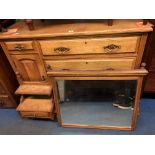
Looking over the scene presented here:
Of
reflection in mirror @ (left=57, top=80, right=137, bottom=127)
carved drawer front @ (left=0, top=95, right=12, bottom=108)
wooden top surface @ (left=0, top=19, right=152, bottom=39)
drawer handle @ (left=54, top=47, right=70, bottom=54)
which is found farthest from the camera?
carved drawer front @ (left=0, top=95, right=12, bottom=108)

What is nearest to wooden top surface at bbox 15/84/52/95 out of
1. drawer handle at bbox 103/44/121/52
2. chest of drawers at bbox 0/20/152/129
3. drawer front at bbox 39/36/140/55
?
chest of drawers at bbox 0/20/152/129

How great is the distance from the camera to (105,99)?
4.52ft

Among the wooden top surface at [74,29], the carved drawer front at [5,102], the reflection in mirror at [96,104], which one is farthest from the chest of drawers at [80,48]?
the carved drawer front at [5,102]

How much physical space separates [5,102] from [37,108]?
1.46 ft

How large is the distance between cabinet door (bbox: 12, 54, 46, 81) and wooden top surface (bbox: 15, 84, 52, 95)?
0.22 ft

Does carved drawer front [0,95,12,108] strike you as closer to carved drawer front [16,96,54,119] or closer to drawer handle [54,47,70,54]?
carved drawer front [16,96,54,119]

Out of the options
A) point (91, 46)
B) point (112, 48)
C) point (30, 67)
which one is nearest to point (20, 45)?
point (30, 67)

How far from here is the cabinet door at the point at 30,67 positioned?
3.92ft

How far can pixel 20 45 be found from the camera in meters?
1.12

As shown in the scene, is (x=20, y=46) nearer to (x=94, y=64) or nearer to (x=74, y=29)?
(x=74, y=29)

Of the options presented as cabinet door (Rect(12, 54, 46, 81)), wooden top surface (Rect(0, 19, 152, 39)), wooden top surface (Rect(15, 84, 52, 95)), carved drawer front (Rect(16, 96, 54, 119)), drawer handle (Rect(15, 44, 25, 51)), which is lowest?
carved drawer front (Rect(16, 96, 54, 119))

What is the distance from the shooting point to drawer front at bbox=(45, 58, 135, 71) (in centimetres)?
114

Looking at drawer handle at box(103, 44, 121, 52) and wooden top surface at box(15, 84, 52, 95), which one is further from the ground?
drawer handle at box(103, 44, 121, 52)
